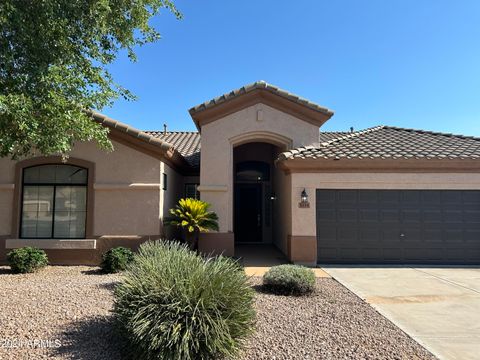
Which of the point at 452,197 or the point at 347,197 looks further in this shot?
the point at 452,197

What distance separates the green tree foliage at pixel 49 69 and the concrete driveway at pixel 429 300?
7.55 meters

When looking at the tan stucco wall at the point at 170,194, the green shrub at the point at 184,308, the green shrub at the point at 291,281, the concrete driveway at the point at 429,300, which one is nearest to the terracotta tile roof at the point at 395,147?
the concrete driveway at the point at 429,300

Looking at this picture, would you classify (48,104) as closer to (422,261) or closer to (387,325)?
(387,325)

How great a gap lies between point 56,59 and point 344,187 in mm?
9291

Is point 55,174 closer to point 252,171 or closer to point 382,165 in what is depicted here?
point 252,171

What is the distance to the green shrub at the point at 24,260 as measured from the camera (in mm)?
9914

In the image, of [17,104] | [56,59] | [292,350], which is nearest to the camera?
[292,350]

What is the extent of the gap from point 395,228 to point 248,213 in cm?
741

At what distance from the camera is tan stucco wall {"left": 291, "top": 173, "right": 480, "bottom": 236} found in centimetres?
1190

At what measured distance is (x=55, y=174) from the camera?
11602 millimetres

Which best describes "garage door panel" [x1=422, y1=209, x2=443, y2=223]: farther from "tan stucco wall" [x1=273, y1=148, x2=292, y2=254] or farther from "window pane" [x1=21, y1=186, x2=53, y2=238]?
"window pane" [x1=21, y1=186, x2=53, y2=238]

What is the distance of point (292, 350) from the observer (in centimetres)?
492

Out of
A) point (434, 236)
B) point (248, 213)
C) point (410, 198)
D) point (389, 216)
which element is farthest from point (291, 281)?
point (248, 213)

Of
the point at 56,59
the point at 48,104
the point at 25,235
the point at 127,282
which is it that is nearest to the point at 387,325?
the point at 127,282
